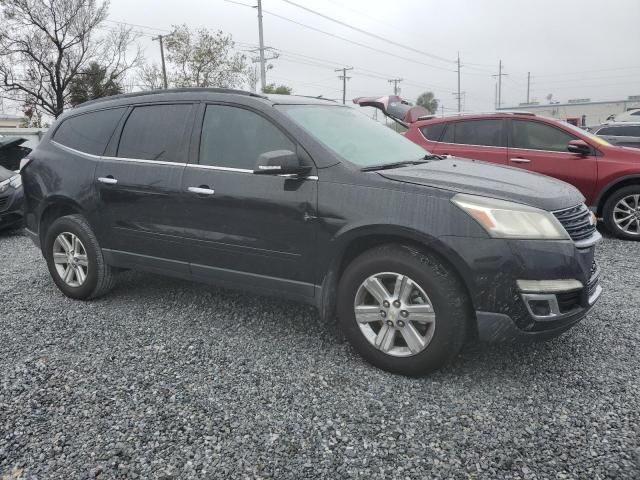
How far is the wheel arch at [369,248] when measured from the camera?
276 cm

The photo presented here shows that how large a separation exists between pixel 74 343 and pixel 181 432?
1510mm

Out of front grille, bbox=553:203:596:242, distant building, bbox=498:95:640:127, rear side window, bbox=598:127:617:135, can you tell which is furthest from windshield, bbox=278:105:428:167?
distant building, bbox=498:95:640:127

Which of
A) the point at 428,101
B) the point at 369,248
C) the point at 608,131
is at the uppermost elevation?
the point at 428,101

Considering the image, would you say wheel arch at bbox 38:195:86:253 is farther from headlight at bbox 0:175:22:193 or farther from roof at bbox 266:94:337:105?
headlight at bbox 0:175:22:193

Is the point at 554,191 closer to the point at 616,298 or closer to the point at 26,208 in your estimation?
the point at 616,298

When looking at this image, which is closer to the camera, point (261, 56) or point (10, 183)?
point (10, 183)

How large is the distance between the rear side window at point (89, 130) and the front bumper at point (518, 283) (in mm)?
2973

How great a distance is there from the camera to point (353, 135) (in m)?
3.67

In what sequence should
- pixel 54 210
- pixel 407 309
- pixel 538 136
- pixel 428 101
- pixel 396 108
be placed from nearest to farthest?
pixel 407 309 < pixel 54 210 < pixel 538 136 < pixel 396 108 < pixel 428 101

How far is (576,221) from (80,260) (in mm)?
3789

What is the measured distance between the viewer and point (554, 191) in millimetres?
3105

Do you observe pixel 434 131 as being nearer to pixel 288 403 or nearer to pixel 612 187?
pixel 612 187

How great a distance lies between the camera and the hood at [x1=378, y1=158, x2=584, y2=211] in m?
2.84

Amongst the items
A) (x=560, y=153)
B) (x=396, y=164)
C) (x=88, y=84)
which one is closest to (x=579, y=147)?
(x=560, y=153)
